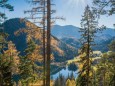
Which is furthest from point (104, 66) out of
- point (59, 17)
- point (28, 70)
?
point (59, 17)

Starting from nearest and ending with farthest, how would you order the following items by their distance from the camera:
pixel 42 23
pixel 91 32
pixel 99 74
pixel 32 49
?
1. pixel 42 23
2. pixel 91 32
3. pixel 32 49
4. pixel 99 74

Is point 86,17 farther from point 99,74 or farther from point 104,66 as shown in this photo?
point 99,74

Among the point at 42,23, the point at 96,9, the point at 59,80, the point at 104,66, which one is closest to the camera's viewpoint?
the point at 96,9

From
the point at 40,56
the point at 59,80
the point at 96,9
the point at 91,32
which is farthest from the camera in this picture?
the point at 59,80

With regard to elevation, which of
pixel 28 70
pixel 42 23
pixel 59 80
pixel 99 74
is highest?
pixel 42 23

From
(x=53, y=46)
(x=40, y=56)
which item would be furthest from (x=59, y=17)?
(x=40, y=56)

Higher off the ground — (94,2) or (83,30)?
(94,2)

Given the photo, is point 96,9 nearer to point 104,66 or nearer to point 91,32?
point 91,32

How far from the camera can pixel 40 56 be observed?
112ft

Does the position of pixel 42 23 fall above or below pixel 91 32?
above

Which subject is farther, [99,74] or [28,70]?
[99,74]

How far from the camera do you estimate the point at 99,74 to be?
81812 mm

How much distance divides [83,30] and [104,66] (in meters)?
35.0

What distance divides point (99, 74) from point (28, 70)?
3378cm
